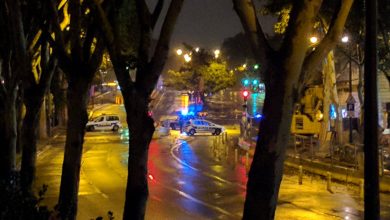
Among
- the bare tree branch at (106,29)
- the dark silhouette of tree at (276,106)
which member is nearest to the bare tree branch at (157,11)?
the bare tree branch at (106,29)

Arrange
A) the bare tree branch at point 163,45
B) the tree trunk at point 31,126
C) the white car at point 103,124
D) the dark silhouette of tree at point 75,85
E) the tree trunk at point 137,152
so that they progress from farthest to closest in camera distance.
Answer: the white car at point 103,124 < the tree trunk at point 31,126 < the dark silhouette of tree at point 75,85 < the bare tree branch at point 163,45 < the tree trunk at point 137,152

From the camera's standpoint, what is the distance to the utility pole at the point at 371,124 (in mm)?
7086

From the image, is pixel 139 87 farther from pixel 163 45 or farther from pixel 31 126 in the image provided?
pixel 31 126

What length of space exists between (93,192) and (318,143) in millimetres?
13670

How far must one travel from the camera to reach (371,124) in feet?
23.9

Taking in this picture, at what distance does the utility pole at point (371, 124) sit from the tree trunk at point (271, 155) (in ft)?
3.62

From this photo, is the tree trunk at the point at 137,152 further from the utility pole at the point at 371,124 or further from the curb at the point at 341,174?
the curb at the point at 341,174

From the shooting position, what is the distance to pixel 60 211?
7.00 metres

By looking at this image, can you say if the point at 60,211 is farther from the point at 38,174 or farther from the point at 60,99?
the point at 60,99

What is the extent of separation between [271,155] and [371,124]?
1398 millimetres

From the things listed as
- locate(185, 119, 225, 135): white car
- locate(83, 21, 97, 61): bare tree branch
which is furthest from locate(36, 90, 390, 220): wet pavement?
locate(185, 119, 225, 135): white car

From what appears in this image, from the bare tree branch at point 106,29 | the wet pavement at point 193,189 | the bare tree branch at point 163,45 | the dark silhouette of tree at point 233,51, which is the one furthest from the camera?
the dark silhouette of tree at point 233,51

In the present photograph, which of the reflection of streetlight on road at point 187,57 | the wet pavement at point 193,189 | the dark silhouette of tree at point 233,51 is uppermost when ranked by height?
the dark silhouette of tree at point 233,51

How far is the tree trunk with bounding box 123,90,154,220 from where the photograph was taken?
832cm
